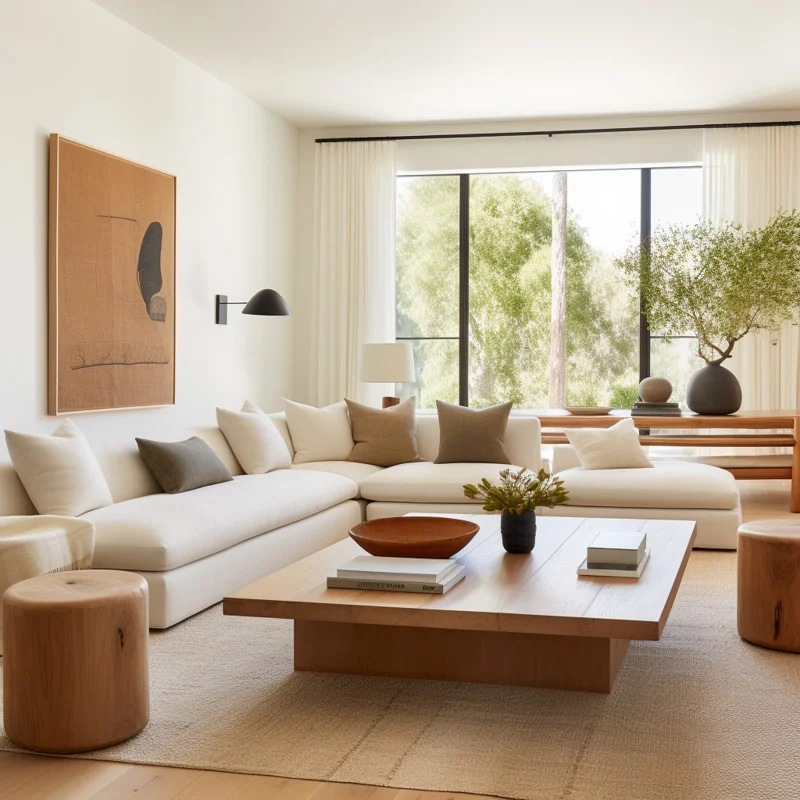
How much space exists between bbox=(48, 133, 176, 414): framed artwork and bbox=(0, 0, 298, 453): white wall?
3.3 inches


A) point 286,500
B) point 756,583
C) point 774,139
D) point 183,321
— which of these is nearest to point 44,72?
point 183,321

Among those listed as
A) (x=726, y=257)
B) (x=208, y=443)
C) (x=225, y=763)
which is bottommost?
(x=225, y=763)

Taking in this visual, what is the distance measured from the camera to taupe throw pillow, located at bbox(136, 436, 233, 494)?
458 centimetres

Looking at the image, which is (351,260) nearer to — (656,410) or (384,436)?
(384,436)

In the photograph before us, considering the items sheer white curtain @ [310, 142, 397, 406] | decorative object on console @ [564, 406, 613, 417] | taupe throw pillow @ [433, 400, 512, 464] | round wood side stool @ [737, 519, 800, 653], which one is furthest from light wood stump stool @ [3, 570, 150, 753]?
sheer white curtain @ [310, 142, 397, 406]

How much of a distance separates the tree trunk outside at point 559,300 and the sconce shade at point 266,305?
16.1 ft

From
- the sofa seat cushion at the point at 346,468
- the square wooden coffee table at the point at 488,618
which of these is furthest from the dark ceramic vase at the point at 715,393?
the square wooden coffee table at the point at 488,618

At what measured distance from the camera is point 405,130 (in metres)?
7.93

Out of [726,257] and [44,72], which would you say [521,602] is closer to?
[44,72]

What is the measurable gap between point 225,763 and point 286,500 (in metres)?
2.28

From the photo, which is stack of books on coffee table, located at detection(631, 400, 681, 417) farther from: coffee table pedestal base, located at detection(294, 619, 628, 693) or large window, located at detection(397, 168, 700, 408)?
coffee table pedestal base, located at detection(294, 619, 628, 693)

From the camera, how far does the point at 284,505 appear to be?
463 centimetres

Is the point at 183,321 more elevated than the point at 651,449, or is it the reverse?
the point at 183,321

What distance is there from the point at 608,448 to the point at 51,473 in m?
3.17
